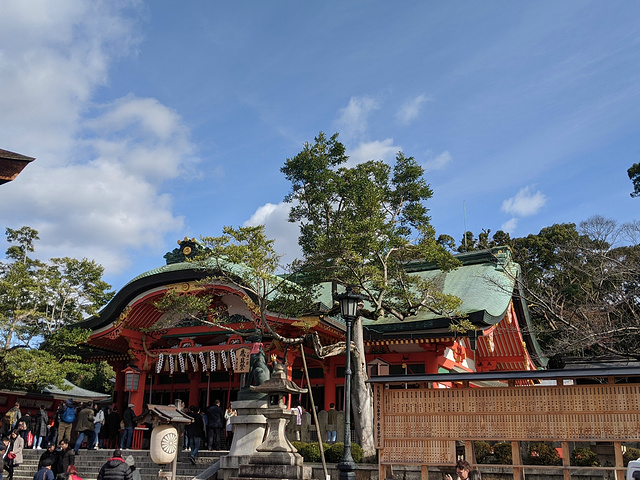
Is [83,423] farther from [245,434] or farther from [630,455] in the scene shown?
[630,455]

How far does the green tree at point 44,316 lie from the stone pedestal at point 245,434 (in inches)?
418

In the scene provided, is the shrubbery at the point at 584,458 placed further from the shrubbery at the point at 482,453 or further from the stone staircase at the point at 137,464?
the stone staircase at the point at 137,464

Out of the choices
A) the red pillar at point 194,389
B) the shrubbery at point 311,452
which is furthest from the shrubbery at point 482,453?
the red pillar at point 194,389

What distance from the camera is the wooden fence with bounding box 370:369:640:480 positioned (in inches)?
366

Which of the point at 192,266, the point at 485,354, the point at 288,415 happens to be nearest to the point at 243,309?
the point at 192,266

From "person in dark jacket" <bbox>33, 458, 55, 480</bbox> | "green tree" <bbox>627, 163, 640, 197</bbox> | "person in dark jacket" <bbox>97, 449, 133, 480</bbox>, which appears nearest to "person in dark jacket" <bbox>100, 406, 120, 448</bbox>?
"person in dark jacket" <bbox>33, 458, 55, 480</bbox>

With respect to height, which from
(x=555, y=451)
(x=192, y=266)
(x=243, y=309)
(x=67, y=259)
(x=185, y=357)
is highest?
(x=67, y=259)

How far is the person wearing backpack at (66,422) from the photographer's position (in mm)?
16141

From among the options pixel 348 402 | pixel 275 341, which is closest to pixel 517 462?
pixel 348 402

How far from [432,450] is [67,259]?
21.0 meters

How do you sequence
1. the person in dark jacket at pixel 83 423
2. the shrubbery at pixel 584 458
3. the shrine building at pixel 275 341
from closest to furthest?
the shrubbery at pixel 584 458 < the person in dark jacket at pixel 83 423 < the shrine building at pixel 275 341

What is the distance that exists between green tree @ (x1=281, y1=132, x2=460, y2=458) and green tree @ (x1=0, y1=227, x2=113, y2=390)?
34.6 ft

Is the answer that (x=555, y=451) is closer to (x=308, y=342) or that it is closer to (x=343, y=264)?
(x=343, y=264)

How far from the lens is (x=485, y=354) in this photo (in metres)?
23.3
